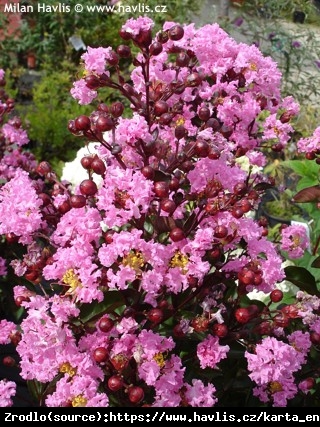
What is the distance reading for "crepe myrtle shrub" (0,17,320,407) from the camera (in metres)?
1.12

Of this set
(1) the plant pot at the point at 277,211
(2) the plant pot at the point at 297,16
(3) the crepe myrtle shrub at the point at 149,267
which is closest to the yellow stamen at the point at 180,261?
(3) the crepe myrtle shrub at the point at 149,267

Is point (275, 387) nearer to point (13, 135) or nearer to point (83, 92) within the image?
point (83, 92)

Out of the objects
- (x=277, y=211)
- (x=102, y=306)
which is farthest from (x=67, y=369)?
(x=277, y=211)

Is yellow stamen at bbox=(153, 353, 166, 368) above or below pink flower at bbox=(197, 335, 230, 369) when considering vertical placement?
above

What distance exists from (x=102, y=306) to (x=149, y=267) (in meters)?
0.13

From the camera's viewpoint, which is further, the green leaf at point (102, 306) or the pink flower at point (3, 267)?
the pink flower at point (3, 267)

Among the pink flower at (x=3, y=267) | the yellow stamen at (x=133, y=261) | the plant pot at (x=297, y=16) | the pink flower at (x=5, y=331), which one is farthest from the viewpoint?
the plant pot at (x=297, y=16)

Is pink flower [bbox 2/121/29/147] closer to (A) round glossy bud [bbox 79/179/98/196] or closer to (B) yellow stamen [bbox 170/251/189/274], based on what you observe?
(A) round glossy bud [bbox 79/179/98/196]

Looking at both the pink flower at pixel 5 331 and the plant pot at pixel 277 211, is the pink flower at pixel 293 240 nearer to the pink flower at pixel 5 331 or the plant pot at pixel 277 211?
the pink flower at pixel 5 331

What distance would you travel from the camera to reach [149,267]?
117cm

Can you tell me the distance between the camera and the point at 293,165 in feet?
6.31

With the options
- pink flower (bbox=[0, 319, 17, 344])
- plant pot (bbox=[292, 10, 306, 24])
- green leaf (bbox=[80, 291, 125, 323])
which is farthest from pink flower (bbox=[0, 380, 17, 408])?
plant pot (bbox=[292, 10, 306, 24])

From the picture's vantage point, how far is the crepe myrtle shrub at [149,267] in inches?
44.0

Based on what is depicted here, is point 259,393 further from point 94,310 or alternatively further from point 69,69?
point 69,69
